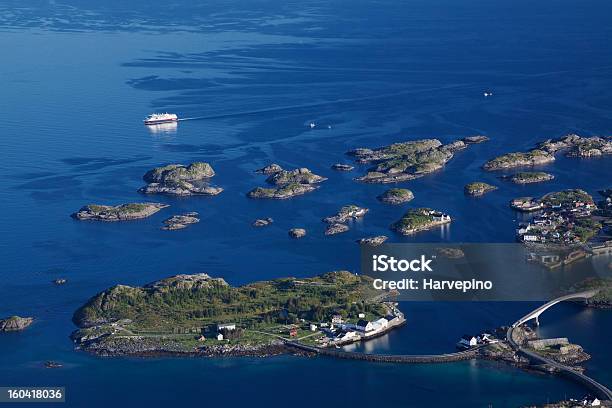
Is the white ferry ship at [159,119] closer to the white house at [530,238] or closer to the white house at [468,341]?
the white house at [530,238]

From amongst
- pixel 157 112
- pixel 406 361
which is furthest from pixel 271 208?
pixel 157 112

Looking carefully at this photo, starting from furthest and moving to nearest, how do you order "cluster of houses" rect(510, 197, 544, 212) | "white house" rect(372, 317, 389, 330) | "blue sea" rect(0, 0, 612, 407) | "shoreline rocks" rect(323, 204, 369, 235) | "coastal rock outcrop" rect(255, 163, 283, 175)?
1. "coastal rock outcrop" rect(255, 163, 283, 175)
2. "cluster of houses" rect(510, 197, 544, 212)
3. "shoreline rocks" rect(323, 204, 369, 235)
4. "white house" rect(372, 317, 389, 330)
5. "blue sea" rect(0, 0, 612, 407)

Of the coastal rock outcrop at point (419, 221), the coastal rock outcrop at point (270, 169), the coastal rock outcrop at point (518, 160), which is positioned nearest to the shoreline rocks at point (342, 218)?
Answer: the coastal rock outcrop at point (419, 221)

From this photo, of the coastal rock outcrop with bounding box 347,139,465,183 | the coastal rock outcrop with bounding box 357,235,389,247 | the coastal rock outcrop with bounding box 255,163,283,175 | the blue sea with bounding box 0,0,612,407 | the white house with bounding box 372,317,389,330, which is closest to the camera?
the blue sea with bounding box 0,0,612,407

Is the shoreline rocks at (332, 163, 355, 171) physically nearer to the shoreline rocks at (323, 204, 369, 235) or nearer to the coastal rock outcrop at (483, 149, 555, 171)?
the coastal rock outcrop at (483, 149, 555, 171)

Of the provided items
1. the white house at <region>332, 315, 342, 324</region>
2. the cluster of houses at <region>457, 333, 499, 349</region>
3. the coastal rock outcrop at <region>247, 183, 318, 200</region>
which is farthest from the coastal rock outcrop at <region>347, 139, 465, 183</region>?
the cluster of houses at <region>457, 333, 499, 349</region>

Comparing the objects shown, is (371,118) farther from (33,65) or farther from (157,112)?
(33,65)

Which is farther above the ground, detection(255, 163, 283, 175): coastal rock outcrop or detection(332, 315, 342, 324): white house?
detection(332, 315, 342, 324): white house
